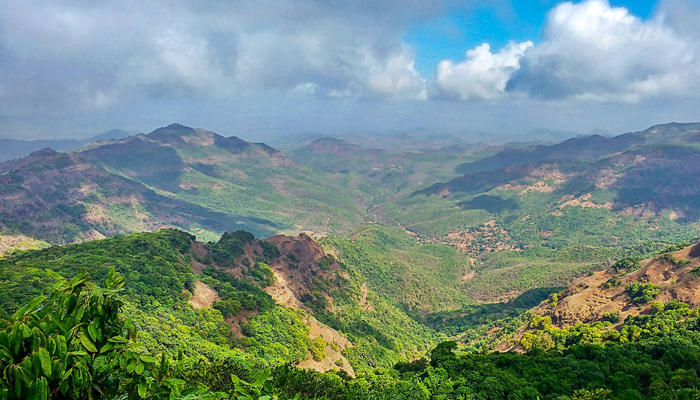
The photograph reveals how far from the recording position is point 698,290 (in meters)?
70.8

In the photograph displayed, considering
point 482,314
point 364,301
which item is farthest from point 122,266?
point 482,314

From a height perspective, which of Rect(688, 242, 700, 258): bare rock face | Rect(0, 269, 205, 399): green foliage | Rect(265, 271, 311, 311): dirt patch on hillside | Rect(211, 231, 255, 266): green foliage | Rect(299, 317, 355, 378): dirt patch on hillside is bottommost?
Rect(299, 317, 355, 378): dirt patch on hillside

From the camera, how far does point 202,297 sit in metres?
75.8

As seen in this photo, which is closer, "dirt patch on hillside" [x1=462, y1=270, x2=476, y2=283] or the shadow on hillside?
the shadow on hillside

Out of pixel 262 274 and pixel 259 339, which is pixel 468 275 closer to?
pixel 262 274

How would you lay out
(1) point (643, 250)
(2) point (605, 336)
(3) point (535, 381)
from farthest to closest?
(1) point (643, 250) → (2) point (605, 336) → (3) point (535, 381)

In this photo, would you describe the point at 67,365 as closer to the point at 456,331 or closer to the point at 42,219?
the point at 456,331

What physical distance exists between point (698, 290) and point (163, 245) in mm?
108655

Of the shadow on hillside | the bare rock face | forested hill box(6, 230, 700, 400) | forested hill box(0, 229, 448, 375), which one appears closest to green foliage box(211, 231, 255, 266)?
forested hill box(0, 229, 448, 375)

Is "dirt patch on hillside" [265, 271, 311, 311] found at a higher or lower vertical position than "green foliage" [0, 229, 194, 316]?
lower

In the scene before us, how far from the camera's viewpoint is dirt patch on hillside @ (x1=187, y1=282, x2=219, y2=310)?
73238 millimetres

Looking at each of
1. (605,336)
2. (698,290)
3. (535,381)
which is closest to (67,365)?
(535,381)

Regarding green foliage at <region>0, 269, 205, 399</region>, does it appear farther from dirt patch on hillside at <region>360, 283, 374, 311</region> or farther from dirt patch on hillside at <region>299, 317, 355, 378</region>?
dirt patch on hillside at <region>360, 283, 374, 311</region>

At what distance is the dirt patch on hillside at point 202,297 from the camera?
240 feet
